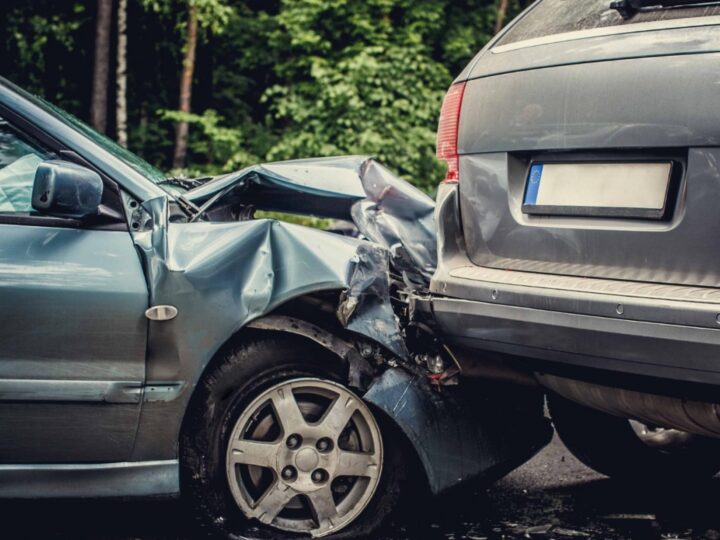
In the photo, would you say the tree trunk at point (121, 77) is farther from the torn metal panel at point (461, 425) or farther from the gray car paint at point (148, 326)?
the torn metal panel at point (461, 425)

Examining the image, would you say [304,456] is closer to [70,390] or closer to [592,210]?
[70,390]

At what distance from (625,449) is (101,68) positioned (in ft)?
38.6

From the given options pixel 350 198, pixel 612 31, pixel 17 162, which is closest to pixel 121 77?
pixel 350 198

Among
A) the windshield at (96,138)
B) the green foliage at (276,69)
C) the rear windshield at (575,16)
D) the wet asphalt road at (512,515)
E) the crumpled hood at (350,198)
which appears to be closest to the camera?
the rear windshield at (575,16)

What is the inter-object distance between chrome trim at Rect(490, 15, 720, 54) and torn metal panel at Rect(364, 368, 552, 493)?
Result: 1.16m

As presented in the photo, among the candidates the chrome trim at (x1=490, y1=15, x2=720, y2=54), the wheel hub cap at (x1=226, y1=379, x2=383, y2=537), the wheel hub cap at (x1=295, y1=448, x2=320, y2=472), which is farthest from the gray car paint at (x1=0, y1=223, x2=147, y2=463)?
the chrome trim at (x1=490, y1=15, x2=720, y2=54)

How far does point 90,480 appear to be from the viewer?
10.3 feet

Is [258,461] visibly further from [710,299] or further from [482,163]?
[710,299]

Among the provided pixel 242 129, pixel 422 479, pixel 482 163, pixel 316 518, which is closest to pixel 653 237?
pixel 482 163

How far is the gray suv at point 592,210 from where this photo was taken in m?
2.65

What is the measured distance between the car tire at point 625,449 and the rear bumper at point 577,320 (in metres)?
1.01

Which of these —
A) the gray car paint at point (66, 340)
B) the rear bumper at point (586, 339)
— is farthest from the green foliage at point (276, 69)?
the rear bumper at point (586, 339)

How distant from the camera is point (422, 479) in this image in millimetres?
3406

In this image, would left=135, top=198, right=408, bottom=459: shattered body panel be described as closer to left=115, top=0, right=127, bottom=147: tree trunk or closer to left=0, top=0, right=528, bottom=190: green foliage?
left=0, top=0, right=528, bottom=190: green foliage
